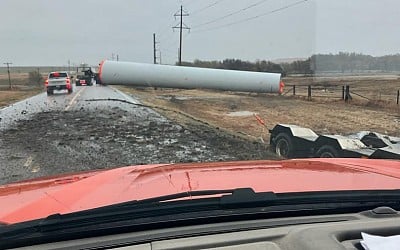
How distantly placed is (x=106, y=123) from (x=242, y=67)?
17980 millimetres

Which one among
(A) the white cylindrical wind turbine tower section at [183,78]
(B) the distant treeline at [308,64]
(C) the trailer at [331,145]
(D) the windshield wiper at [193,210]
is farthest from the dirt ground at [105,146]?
(B) the distant treeline at [308,64]

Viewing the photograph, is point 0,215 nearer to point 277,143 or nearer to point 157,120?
point 277,143

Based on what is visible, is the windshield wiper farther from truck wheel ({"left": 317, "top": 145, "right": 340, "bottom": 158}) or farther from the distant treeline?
the distant treeline

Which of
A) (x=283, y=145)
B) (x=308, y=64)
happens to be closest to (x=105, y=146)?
(x=283, y=145)

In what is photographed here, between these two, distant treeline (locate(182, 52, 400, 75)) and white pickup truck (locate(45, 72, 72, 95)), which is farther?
white pickup truck (locate(45, 72, 72, 95))

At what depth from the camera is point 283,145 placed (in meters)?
9.70

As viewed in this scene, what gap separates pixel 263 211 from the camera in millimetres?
2180

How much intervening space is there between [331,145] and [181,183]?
5766 mm

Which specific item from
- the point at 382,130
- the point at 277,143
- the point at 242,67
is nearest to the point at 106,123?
the point at 277,143

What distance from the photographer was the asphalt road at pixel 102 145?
8.93m

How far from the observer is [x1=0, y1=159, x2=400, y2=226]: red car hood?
2.45m

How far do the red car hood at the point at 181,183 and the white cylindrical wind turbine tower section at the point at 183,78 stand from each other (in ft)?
59.8

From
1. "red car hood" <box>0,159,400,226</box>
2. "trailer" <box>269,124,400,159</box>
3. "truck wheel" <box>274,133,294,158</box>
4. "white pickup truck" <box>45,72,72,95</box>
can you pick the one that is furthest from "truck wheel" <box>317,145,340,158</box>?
"white pickup truck" <box>45,72,72,95</box>

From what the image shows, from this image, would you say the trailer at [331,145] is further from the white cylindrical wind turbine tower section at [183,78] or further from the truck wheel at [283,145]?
the white cylindrical wind turbine tower section at [183,78]
